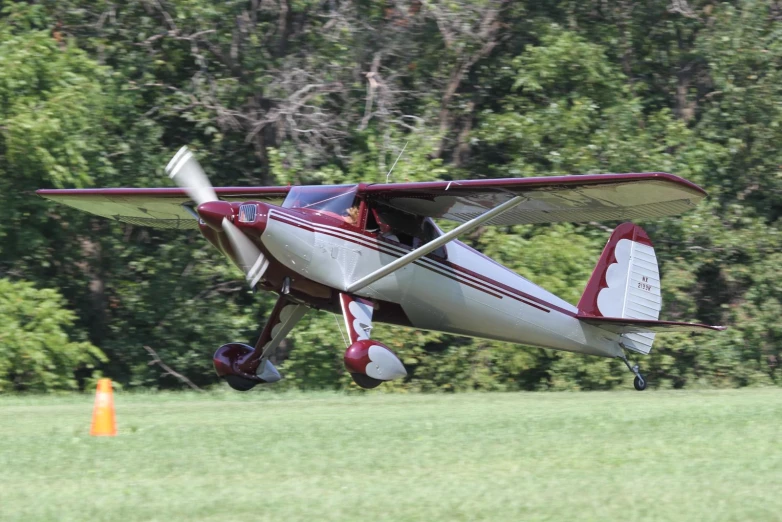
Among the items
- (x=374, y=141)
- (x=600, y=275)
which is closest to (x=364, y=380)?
(x=600, y=275)

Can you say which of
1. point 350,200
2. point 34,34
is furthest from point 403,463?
point 34,34

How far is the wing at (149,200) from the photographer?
520 inches

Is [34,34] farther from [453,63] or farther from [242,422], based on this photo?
[242,422]

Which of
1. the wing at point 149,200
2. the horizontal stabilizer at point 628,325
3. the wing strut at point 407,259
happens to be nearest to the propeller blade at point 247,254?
the wing strut at point 407,259

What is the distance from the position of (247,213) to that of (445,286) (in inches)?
111

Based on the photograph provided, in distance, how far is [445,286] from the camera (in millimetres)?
12461

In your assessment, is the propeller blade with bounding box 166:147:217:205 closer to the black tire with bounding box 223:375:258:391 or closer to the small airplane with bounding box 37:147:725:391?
the small airplane with bounding box 37:147:725:391

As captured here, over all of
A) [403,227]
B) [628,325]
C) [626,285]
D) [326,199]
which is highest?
[326,199]

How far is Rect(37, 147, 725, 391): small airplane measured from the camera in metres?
10.8

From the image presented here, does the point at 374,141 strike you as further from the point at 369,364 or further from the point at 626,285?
the point at 369,364

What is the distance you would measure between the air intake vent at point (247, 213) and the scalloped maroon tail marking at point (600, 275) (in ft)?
16.7

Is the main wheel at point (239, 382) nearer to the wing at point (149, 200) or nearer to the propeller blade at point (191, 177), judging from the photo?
the wing at point (149, 200)

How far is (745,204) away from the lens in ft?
71.6

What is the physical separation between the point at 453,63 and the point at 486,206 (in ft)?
34.3
